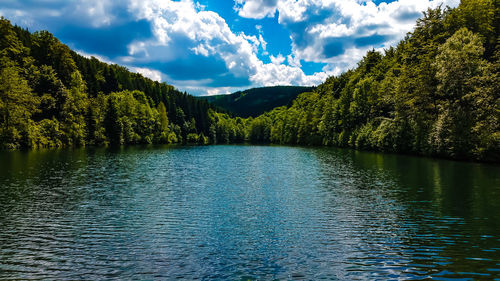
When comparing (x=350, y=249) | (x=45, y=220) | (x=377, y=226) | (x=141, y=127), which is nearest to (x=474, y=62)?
(x=377, y=226)

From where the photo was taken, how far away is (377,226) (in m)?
16.3

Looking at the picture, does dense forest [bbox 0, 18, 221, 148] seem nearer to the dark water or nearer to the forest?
the forest

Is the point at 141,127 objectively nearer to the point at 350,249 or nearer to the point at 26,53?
the point at 26,53

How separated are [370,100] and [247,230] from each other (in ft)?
256

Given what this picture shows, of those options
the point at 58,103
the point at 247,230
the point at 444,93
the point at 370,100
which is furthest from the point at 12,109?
the point at 370,100

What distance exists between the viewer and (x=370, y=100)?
281ft

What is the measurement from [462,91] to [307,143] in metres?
84.4

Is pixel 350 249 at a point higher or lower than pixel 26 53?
lower

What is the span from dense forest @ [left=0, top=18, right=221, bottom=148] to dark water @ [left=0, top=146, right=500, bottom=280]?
155 feet

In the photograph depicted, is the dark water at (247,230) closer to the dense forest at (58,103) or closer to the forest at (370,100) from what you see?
the forest at (370,100)

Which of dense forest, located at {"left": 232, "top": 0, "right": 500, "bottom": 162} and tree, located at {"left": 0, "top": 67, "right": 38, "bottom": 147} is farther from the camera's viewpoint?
tree, located at {"left": 0, "top": 67, "right": 38, "bottom": 147}

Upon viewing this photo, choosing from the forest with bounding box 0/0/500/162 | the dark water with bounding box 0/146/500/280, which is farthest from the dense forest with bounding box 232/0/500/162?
the dark water with bounding box 0/146/500/280

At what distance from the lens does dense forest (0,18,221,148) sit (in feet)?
221

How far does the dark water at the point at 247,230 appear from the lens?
1092 centimetres
